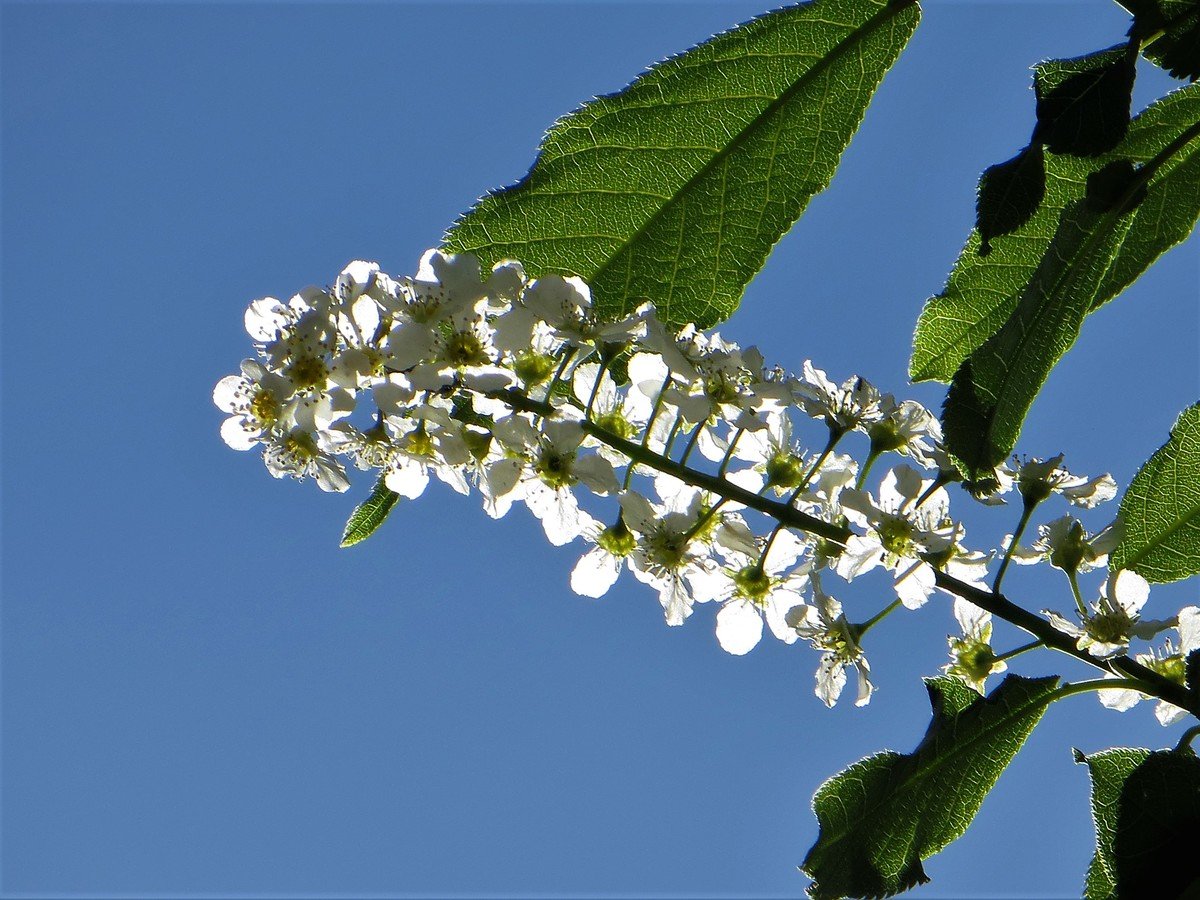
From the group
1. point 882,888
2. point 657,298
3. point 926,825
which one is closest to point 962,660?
point 926,825

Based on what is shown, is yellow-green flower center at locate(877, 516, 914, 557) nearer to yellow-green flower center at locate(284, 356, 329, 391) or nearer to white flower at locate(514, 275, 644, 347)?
white flower at locate(514, 275, 644, 347)

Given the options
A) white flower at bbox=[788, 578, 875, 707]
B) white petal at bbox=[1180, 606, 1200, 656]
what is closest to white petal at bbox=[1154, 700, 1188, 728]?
white petal at bbox=[1180, 606, 1200, 656]

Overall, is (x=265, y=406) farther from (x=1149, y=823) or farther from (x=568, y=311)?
(x=1149, y=823)

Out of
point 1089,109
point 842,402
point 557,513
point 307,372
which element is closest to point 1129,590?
point 842,402

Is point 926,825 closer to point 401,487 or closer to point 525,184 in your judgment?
point 401,487

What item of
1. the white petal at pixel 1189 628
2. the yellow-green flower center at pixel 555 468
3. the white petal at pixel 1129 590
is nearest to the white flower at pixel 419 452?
the yellow-green flower center at pixel 555 468

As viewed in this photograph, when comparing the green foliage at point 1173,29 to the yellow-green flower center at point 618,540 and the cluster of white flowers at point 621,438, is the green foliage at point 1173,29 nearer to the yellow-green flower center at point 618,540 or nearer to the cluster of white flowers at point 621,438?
the cluster of white flowers at point 621,438
